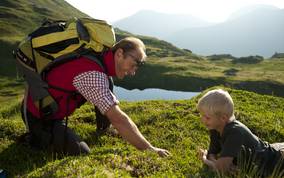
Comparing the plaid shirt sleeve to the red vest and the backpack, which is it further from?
the backpack

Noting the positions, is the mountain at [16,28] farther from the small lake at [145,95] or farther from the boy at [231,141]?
the boy at [231,141]

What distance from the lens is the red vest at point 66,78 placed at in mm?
8766

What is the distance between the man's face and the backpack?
38cm

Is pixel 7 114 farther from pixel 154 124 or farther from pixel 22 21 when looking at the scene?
pixel 22 21

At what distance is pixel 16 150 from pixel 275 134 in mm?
7942

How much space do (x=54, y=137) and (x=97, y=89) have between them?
2.37 m

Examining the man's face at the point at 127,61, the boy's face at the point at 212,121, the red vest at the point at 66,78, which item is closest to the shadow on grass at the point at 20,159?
the red vest at the point at 66,78

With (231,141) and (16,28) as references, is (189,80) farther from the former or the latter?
(231,141)

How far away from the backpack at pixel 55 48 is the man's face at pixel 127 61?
0.38 m

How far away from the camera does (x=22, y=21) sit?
152625 mm

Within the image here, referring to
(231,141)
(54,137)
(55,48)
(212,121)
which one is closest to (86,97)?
(55,48)

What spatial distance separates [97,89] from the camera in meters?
8.24

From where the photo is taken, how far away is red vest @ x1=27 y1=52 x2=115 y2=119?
8766mm

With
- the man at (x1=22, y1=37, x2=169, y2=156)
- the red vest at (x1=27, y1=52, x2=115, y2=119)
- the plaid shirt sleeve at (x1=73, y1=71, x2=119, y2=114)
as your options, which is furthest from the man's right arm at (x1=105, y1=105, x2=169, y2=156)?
the red vest at (x1=27, y1=52, x2=115, y2=119)
